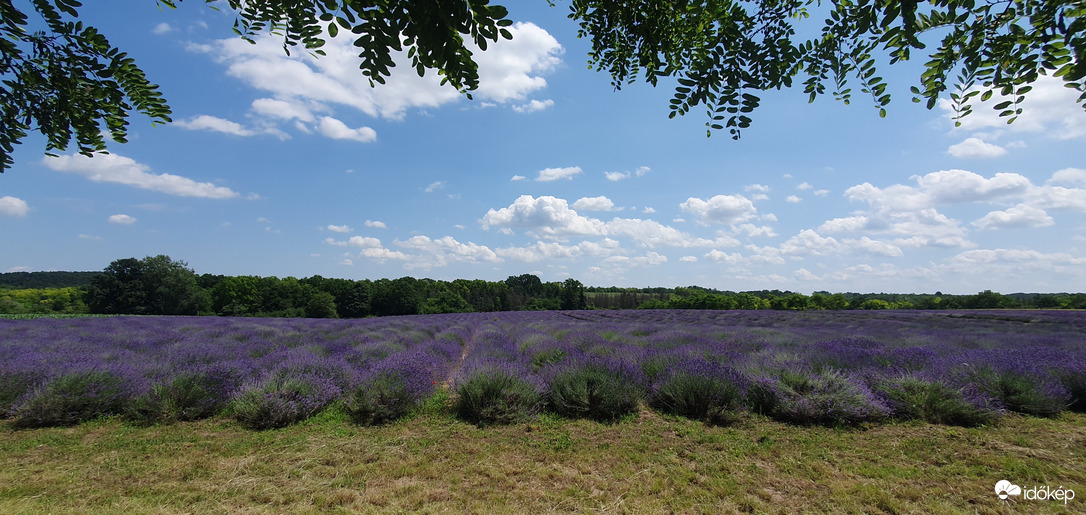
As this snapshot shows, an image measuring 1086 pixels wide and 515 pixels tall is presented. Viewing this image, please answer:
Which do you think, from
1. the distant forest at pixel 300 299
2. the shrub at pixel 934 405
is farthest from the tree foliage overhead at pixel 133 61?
the distant forest at pixel 300 299

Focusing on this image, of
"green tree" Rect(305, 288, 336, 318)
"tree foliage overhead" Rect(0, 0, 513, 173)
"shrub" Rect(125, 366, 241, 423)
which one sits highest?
"tree foliage overhead" Rect(0, 0, 513, 173)

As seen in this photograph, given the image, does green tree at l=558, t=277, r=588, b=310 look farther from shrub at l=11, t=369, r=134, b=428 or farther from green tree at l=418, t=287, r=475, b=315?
shrub at l=11, t=369, r=134, b=428

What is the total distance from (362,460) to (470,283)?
3032 inches

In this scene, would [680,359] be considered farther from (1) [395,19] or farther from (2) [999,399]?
(1) [395,19]

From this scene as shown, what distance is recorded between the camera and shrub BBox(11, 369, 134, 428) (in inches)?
182

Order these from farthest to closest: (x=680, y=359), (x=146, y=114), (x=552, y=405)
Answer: (x=680, y=359)
(x=552, y=405)
(x=146, y=114)

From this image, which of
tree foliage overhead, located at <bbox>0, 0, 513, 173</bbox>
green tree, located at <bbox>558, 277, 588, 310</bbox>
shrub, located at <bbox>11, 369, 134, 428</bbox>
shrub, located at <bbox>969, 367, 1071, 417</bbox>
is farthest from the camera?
green tree, located at <bbox>558, 277, 588, 310</bbox>

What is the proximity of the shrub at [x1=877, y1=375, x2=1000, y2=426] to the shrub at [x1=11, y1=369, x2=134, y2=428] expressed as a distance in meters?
10.2

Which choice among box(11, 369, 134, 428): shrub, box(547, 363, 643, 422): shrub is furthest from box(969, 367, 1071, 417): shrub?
box(11, 369, 134, 428): shrub

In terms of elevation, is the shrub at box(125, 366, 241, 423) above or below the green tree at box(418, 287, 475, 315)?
above

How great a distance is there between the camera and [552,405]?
5.59 m

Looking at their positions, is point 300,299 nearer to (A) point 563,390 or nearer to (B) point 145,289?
(B) point 145,289


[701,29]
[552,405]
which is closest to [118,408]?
[552,405]

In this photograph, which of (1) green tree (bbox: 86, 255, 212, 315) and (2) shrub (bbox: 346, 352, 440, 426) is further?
(1) green tree (bbox: 86, 255, 212, 315)
